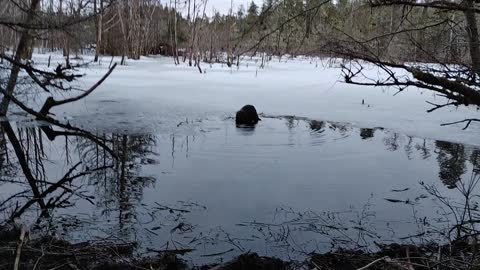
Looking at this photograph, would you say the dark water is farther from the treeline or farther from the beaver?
the treeline

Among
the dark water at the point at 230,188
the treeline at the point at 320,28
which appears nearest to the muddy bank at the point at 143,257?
the dark water at the point at 230,188

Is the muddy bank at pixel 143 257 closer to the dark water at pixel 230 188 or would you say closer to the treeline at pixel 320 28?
the dark water at pixel 230 188

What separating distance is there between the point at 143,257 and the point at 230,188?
73.6 inches

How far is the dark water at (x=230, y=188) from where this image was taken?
4.05m

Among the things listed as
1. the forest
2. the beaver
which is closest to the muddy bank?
the forest

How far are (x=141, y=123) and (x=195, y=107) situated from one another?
6.76ft

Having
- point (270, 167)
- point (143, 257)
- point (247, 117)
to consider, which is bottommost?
point (143, 257)

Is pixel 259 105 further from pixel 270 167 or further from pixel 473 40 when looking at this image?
pixel 473 40

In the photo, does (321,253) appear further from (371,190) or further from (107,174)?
(107,174)

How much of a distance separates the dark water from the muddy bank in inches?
7.6

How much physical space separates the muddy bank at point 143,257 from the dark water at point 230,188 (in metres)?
0.19

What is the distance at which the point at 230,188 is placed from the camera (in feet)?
17.2

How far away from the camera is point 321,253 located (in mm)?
3750

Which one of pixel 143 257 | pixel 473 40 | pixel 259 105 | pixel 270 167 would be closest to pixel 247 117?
pixel 259 105
